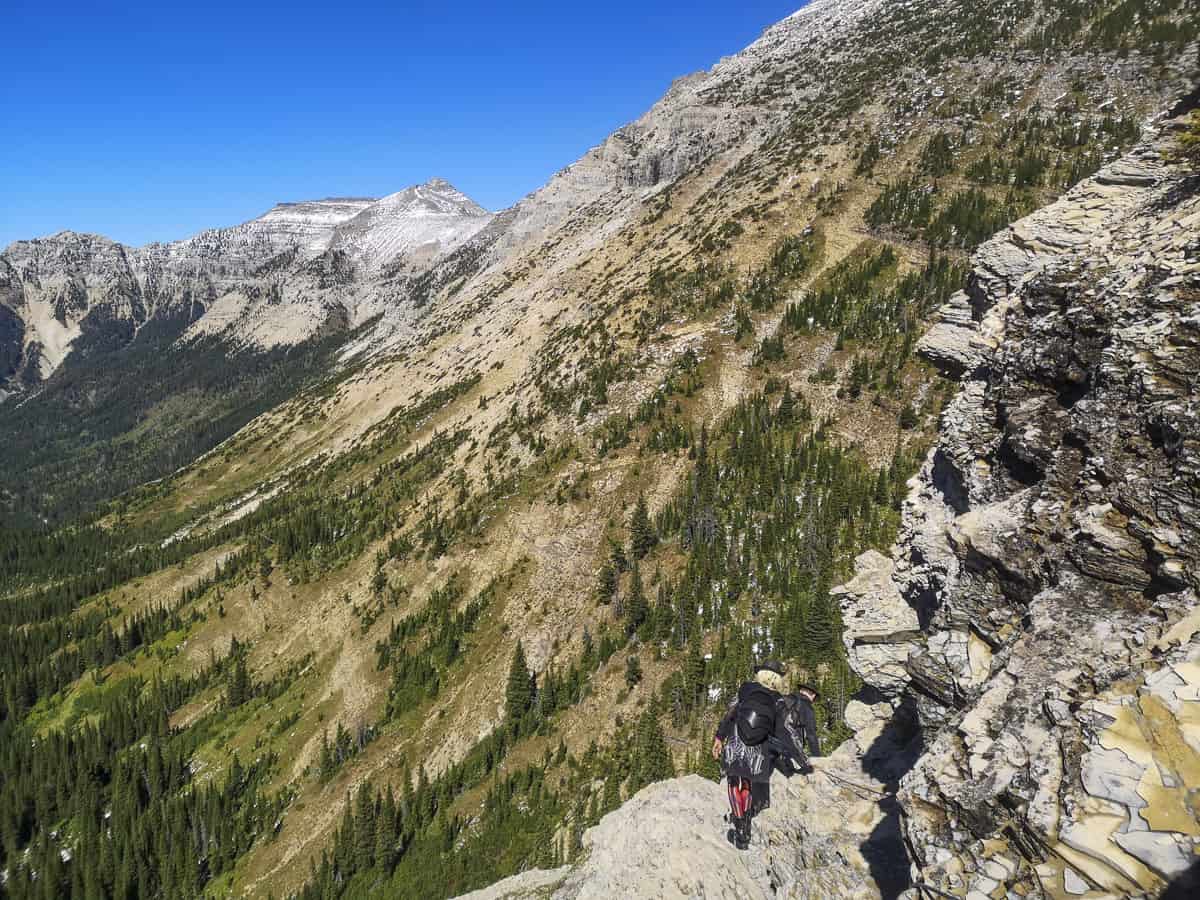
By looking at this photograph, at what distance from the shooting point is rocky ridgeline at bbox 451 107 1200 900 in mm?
6148

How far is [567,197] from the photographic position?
18375cm

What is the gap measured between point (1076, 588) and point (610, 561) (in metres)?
52.5

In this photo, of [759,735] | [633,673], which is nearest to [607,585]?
[633,673]

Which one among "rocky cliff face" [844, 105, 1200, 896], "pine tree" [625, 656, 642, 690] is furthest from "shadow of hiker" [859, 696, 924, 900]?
"pine tree" [625, 656, 642, 690]

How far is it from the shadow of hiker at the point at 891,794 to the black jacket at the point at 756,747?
2226mm

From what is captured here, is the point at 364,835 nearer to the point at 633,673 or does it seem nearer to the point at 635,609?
the point at 633,673

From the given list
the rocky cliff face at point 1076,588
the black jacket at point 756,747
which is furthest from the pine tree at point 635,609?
the rocky cliff face at point 1076,588

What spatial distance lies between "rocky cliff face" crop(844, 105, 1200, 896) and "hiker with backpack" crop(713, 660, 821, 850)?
2656mm

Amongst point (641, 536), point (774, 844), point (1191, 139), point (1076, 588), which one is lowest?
point (641, 536)

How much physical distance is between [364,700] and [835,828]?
2489 inches

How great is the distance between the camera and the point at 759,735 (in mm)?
13328

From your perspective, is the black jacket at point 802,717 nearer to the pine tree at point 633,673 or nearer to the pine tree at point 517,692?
the pine tree at point 633,673

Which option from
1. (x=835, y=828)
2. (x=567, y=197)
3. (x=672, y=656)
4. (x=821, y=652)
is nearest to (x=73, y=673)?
(x=672, y=656)

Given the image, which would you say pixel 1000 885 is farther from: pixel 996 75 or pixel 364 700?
pixel 996 75
